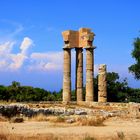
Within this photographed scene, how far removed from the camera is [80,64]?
4931 cm

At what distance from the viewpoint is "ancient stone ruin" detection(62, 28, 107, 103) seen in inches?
1860

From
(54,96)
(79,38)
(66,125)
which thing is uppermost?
(79,38)

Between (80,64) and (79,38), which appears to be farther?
(80,64)

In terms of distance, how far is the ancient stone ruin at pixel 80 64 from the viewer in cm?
4725

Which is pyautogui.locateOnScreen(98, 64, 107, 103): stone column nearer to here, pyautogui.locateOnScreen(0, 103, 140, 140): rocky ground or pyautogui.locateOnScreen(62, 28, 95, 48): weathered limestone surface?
pyautogui.locateOnScreen(62, 28, 95, 48): weathered limestone surface

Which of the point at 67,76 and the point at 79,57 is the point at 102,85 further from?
the point at 79,57

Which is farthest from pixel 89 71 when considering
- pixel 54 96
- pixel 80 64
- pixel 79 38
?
pixel 54 96

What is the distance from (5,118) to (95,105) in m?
16.0

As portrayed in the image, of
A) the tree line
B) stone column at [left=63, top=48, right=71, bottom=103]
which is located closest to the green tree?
the tree line

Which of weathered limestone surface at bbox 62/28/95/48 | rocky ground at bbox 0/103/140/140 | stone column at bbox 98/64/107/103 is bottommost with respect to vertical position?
rocky ground at bbox 0/103/140/140

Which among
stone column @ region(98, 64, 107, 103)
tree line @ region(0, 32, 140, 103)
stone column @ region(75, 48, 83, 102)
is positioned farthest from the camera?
tree line @ region(0, 32, 140, 103)

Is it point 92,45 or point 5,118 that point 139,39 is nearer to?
point 92,45

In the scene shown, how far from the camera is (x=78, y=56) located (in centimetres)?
4941

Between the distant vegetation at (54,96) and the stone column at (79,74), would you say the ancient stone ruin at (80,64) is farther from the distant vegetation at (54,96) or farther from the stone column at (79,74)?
the distant vegetation at (54,96)
